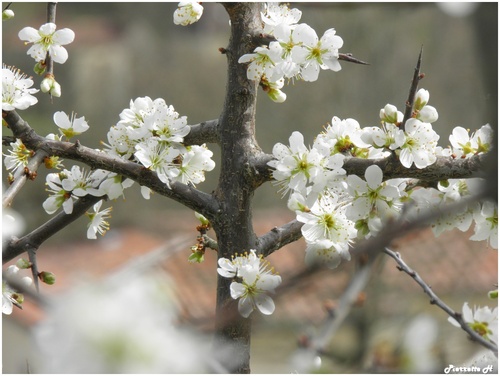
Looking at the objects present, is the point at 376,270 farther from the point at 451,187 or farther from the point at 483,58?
the point at 451,187

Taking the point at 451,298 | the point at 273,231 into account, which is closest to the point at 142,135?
the point at 273,231

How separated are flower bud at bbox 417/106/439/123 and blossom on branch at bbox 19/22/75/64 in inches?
21.4

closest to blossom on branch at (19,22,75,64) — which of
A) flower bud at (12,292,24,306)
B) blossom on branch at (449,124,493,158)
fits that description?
flower bud at (12,292,24,306)

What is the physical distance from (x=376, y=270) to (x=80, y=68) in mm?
8832

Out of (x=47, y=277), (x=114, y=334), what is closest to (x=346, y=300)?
(x=114, y=334)

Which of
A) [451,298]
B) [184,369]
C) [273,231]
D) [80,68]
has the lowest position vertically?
[184,369]

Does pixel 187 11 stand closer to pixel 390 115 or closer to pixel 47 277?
pixel 390 115

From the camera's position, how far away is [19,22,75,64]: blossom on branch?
1.11 meters

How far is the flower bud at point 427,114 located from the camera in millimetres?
960

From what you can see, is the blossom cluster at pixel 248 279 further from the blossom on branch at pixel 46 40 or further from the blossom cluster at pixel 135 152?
the blossom on branch at pixel 46 40

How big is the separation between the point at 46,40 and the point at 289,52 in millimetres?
397

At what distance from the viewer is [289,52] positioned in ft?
3.31

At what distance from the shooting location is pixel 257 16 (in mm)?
1051

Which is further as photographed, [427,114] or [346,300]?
[427,114]
